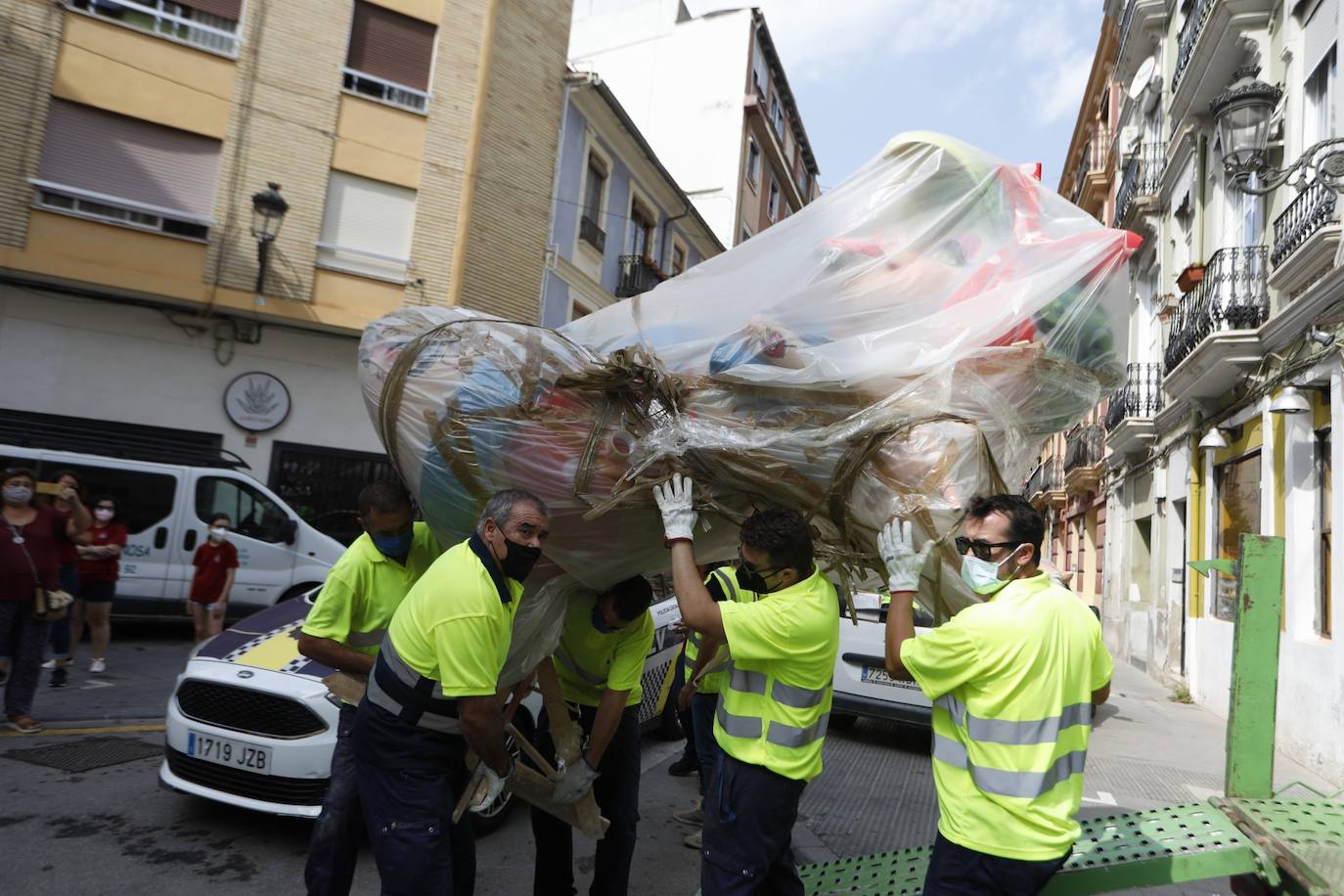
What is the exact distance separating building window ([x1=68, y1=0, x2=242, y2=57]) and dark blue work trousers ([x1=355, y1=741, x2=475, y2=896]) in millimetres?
13243

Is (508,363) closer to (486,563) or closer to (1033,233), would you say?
(486,563)

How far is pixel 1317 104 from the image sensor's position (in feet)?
29.7

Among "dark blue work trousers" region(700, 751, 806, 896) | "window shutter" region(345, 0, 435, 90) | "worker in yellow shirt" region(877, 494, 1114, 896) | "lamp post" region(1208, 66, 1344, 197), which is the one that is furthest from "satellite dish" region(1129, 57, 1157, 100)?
"dark blue work trousers" region(700, 751, 806, 896)

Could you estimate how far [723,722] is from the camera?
3.10 metres

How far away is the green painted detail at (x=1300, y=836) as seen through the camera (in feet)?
8.44

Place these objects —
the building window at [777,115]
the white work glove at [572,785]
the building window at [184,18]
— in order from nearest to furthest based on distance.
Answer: the white work glove at [572,785], the building window at [184,18], the building window at [777,115]

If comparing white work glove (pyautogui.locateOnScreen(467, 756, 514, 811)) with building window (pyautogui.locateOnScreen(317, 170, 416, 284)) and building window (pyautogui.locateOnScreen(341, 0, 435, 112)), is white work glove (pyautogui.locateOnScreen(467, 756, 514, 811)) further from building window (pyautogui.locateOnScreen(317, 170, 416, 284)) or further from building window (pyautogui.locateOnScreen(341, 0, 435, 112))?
building window (pyautogui.locateOnScreen(341, 0, 435, 112))

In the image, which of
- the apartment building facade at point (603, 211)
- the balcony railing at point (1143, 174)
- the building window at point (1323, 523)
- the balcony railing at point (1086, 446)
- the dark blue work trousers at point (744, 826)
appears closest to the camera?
the dark blue work trousers at point (744, 826)

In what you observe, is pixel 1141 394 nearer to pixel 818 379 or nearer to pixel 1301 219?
pixel 1301 219

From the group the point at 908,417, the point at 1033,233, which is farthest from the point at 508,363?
the point at 1033,233

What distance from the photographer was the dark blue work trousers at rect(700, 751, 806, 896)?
2902 millimetres

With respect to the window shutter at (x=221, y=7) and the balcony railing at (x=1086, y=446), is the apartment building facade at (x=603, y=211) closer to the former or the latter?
the window shutter at (x=221, y=7)

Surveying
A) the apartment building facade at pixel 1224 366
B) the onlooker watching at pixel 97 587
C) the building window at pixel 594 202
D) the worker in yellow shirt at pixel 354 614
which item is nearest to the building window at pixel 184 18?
the building window at pixel 594 202

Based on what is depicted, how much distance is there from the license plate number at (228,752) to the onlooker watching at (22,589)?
244cm
